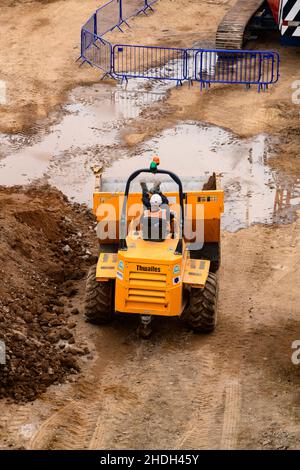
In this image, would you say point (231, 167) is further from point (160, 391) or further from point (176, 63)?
point (160, 391)

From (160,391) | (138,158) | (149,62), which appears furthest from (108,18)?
(160,391)

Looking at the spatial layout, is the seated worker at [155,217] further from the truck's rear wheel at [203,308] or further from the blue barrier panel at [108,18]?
the blue barrier panel at [108,18]

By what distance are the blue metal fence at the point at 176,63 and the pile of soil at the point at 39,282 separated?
6.76 metres

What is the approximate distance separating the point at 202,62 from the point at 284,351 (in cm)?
1307

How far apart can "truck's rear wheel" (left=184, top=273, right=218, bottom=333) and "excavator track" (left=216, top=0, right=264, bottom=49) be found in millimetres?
12316

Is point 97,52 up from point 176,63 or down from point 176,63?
up

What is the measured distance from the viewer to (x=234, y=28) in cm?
2395

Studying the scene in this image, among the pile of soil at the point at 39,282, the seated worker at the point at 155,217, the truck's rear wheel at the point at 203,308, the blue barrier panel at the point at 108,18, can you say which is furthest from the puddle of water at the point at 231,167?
the blue barrier panel at the point at 108,18

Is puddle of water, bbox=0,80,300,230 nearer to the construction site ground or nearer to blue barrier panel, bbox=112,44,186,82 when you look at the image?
the construction site ground

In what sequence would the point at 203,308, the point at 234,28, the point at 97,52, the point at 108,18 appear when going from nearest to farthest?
the point at 203,308
the point at 234,28
the point at 97,52
the point at 108,18

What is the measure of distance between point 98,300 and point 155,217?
156 cm

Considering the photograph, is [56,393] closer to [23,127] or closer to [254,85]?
[23,127]

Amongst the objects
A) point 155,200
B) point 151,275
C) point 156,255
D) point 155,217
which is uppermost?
point 155,200
